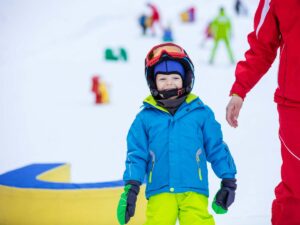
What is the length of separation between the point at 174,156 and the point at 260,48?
59cm

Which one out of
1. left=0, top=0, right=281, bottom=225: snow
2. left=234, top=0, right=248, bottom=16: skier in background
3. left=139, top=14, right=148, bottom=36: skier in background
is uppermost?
left=234, top=0, right=248, bottom=16: skier in background

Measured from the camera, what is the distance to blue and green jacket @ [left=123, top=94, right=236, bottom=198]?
90.0 inches

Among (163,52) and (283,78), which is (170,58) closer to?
(163,52)

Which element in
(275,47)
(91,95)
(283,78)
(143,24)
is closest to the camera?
(283,78)

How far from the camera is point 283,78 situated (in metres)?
2.22

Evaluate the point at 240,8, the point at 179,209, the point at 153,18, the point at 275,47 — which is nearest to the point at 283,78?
the point at 275,47

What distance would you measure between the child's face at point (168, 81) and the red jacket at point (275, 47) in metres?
0.25

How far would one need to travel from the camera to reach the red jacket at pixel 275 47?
7.11 ft

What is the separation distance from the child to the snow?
875 mm

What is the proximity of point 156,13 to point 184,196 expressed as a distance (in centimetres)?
1258

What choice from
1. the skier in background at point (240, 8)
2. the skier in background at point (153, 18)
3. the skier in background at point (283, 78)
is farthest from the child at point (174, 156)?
the skier in background at point (240, 8)

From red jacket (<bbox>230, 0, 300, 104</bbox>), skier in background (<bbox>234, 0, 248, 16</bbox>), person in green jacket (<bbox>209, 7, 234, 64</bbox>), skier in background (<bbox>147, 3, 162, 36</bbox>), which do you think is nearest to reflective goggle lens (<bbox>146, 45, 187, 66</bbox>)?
red jacket (<bbox>230, 0, 300, 104</bbox>)

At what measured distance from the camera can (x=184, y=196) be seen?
2285 millimetres

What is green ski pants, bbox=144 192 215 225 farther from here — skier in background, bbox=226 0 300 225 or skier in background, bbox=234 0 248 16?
skier in background, bbox=234 0 248 16
